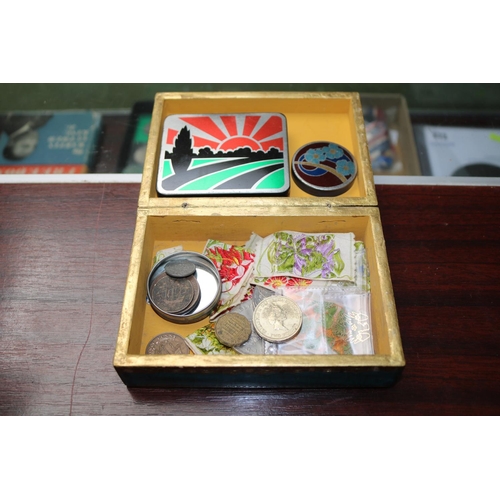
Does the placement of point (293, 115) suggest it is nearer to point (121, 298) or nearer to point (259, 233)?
point (259, 233)

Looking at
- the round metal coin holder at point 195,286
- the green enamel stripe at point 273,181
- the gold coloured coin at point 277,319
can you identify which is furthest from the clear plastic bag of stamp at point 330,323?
the green enamel stripe at point 273,181

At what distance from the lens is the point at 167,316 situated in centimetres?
188

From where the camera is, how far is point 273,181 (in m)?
2.12

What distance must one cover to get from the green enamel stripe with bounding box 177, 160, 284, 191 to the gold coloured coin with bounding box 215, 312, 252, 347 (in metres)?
0.55

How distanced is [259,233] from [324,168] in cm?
40

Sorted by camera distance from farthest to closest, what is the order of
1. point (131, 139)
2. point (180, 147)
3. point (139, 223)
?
1. point (131, 139)
2. point (180, 147)
3. point (139, 223)

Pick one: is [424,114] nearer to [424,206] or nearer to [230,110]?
[424,206]

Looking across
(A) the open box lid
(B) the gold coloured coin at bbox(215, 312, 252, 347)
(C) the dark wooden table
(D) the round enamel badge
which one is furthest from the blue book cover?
(B) the gold coloured coin at bbox(215, 312, 252, 347)

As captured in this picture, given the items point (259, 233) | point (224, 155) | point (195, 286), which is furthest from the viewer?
point (224, 155)

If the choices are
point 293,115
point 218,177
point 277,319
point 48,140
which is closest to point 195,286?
point 277,319

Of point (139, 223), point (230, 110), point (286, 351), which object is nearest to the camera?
point (286, 351)

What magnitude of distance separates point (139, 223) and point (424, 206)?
125cm

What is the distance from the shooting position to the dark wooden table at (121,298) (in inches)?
71.3
